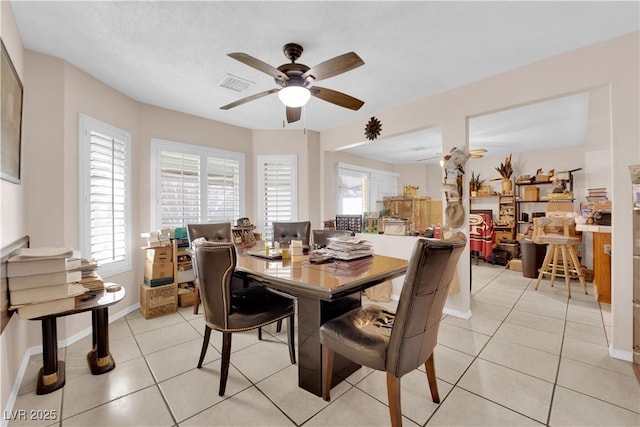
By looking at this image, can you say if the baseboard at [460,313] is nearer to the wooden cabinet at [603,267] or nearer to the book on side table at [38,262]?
the wooden cabinet at [603,267]

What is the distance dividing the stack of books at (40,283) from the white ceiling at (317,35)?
1.74 metres

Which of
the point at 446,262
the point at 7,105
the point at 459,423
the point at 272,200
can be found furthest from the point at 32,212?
the point at 459,423

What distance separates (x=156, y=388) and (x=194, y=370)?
274 mm

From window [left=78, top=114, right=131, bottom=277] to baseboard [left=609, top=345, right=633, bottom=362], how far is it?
4963mm

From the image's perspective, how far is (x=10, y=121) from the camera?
1779 mm

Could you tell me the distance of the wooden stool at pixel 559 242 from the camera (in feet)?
12.4

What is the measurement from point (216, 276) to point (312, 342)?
2.56ft

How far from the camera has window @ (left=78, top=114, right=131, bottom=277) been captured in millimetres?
2758

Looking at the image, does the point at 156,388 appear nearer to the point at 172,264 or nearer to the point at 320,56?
the point at 172,264

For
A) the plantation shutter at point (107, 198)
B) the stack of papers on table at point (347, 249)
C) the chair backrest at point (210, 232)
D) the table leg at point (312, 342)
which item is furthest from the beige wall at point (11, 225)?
the stack of papers on table at point (347, 249)

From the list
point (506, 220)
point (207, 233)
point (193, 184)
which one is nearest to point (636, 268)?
point (207, 233)

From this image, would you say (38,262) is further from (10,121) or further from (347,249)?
(347,249)

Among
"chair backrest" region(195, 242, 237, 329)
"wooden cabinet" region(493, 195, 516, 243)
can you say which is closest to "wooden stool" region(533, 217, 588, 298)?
"wooden cabinet" region(493, 195, 516, 243)

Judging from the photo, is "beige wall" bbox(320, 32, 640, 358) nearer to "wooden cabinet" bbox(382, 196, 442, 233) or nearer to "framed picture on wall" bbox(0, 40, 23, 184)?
"wooden cabinet" bbox(382, 196, 442, 233)
